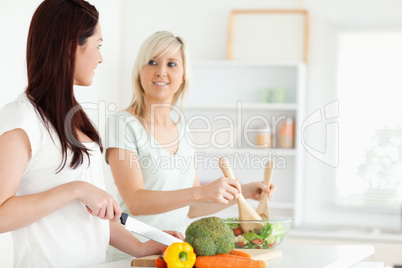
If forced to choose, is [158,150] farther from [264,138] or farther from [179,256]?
[264,138]

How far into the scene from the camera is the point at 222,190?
69.5 inches

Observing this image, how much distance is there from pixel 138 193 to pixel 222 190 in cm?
37

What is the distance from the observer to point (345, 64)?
172 inches

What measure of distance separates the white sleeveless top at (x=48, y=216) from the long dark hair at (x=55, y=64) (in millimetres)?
23

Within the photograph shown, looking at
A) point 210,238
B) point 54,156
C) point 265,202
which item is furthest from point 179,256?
point 265,202

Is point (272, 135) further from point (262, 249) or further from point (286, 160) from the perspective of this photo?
point (262, 249)

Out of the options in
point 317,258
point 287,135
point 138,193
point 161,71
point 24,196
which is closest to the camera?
point 24,196

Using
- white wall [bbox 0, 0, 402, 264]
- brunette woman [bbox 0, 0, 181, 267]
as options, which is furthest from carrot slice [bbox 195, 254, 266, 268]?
white wall [bbox 0, 0, 402, 264]

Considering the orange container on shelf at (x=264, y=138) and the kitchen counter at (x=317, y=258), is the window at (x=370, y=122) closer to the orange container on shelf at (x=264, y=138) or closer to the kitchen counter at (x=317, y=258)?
the orange container on shelf at (x=264, y=138)

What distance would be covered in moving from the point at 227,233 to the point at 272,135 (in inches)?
109

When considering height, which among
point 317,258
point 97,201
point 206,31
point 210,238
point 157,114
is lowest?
point 317,258

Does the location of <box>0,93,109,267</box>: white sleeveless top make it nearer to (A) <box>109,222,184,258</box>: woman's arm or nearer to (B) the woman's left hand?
(A) <box>109,222,184,258</box>: woman's arm

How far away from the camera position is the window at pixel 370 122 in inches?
167

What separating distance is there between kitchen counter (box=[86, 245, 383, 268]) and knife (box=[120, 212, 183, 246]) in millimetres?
121
